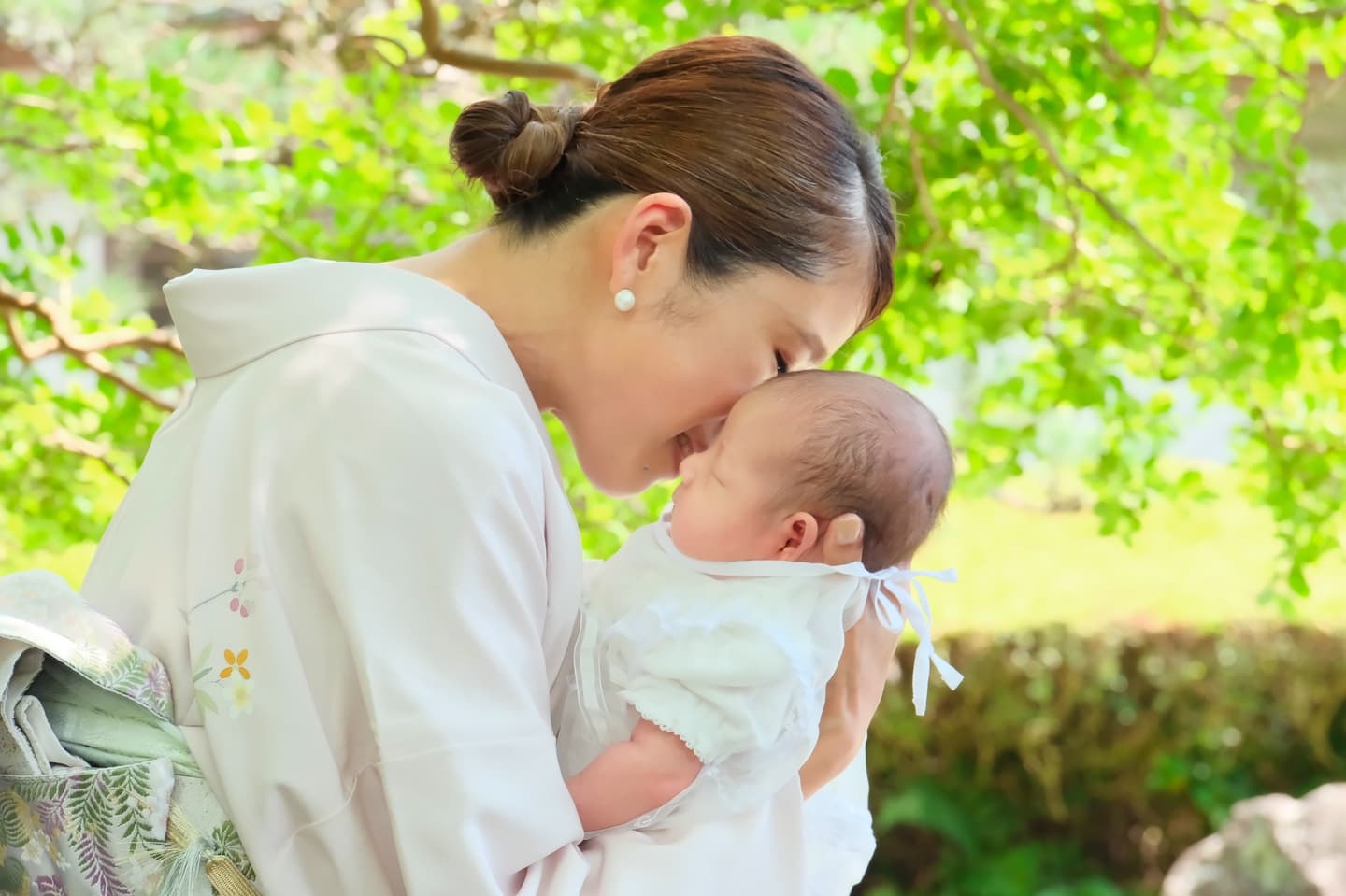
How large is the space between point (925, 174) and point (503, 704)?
67.0 inches

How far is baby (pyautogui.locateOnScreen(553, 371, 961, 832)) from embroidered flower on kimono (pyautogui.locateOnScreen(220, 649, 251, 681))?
1.12 ft

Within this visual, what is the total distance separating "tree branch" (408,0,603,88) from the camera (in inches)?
108

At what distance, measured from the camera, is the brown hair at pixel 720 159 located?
1487 mm

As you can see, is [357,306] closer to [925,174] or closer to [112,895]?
[112,895]

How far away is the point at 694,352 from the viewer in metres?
1.52

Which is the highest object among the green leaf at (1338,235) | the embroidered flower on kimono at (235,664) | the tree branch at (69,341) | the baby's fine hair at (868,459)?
the embroidered flower on kimono at (235,664)

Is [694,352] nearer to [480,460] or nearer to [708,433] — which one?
[708,433]

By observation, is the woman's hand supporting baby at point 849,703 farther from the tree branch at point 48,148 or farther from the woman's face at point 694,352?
the tree branch at point 48,148

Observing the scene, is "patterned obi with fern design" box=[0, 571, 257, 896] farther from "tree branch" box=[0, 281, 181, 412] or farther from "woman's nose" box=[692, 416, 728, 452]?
"tree branch" box=[0, 281, 181, 412]

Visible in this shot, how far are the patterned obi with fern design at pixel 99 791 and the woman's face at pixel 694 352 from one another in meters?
0.61

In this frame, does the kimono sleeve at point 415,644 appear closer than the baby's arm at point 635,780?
Yes

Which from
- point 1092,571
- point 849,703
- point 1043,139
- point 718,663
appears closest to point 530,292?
point 718,663

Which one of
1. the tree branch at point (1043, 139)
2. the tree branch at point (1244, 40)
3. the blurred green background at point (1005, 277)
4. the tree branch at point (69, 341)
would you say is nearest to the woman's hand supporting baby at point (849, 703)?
the blurred green background at point (1005, 277)

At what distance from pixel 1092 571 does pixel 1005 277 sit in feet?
7.70
